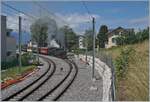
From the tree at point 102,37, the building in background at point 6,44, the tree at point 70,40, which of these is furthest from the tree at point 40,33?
the building in background at point 6,44

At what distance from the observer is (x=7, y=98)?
2634cm

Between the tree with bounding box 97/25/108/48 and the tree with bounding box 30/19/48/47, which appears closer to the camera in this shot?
the tree with bounding box 97/25/108/48

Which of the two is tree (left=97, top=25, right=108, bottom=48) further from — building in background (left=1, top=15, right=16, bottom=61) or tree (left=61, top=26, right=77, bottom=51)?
building in background (left=1, top=15, right=16, bottom=61)

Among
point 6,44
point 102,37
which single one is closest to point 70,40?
point 102,37

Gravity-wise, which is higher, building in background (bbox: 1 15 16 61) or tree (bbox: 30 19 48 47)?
tree (bbox: 30 19 48 47)

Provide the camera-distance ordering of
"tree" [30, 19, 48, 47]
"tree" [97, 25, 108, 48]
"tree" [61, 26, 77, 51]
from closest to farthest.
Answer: "tree" [97, 25, 108, 48] → "tree" [30, 19, 48, 47] → "tree" [61, 26, 77, 51]

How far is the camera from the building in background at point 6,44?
64688 millimetres

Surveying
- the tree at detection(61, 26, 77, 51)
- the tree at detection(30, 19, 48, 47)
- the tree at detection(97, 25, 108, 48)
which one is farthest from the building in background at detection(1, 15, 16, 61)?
the tree at detection(61, 26, 77, 51)

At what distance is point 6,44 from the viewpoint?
66.9 metres

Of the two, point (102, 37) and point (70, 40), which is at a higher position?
point (102, 37)

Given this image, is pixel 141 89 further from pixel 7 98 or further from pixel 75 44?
pixel 75 44

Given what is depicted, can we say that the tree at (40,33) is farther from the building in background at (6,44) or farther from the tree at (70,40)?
the building in background at (6,44)

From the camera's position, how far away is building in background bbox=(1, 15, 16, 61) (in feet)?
212

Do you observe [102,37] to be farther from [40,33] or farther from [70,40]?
[40,33]
